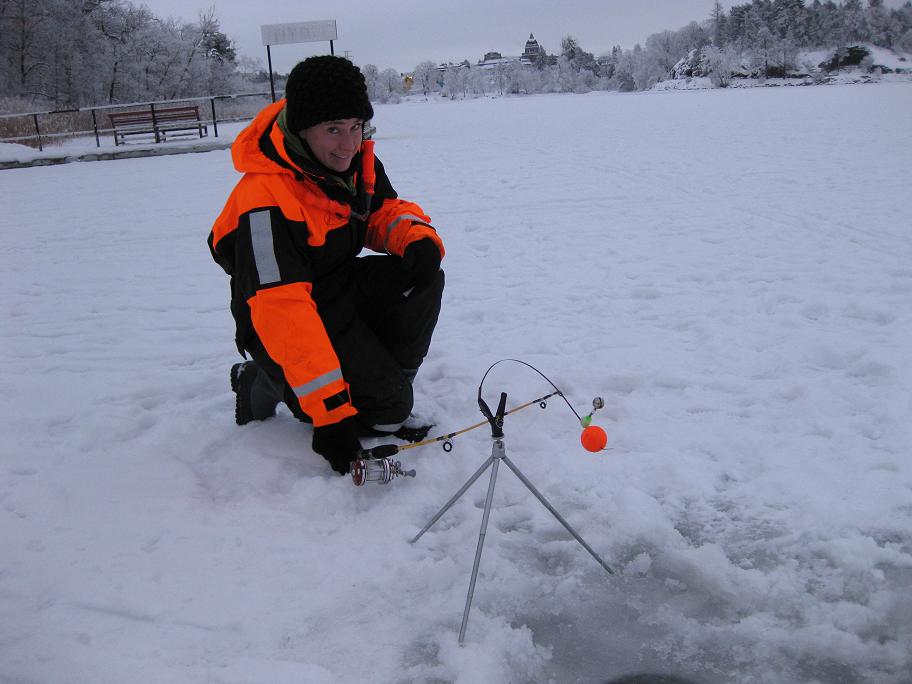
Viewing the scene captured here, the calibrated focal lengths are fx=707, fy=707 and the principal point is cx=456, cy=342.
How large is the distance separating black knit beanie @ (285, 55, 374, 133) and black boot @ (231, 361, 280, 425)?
114cm

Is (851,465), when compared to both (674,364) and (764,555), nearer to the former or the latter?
(764,555)

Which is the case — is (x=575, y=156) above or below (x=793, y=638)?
above

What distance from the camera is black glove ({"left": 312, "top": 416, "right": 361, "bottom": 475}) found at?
2.60 metres

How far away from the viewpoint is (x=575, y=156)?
1235 centimetres

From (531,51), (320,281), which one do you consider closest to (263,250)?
(320,281)

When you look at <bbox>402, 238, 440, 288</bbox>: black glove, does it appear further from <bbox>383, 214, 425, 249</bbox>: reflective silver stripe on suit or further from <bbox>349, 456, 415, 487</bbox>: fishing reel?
<bbox>349, 456, 415, 487</bbox>: fishing reel

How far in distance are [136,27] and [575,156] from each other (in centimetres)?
3125

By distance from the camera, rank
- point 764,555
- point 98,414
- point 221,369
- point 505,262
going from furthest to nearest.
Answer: point 505,262, point 221,369, point 98,414, point 764,555

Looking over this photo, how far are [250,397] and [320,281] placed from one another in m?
0.68

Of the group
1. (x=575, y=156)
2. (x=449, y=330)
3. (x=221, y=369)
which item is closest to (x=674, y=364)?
(x=449, y=330)

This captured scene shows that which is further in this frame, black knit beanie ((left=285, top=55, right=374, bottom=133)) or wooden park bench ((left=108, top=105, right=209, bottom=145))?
wooden park bench ((left=108, top=105, right=209, bottom=145))

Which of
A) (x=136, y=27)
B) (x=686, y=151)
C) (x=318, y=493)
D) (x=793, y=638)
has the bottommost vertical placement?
(x=793, y=638)

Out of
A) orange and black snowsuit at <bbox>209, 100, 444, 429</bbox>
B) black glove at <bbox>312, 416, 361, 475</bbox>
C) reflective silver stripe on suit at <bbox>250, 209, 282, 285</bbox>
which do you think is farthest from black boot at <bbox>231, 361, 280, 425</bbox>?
reflective silver stripe on suit at <bbox>250, 209, 282, 285</bbox>

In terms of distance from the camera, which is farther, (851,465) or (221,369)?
(221,369)
